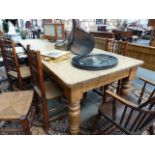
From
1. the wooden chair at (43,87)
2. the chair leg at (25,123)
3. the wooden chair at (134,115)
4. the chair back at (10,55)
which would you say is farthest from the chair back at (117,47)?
the chair leg at (25,123)

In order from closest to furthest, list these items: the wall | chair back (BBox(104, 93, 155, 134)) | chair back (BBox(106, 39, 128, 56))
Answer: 1. chair back (BBox(104, 93, 155, 134))
2. chair back (BBox(106, 39, 128, 56))
3. the wall

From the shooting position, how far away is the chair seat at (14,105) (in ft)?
4.27

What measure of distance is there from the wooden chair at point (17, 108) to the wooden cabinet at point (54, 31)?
1.49m

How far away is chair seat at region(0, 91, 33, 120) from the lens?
1303mm

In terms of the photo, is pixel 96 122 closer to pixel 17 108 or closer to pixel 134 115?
pixel 134 115

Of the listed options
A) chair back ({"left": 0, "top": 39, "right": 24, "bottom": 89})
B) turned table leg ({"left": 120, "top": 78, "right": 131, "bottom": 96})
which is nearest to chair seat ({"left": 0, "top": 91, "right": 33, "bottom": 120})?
chair back ({"left": 0, "top": 39, "right": 24, "bottom": 89})

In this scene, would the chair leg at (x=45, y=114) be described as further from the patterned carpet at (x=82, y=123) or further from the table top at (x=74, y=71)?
the table top at (x=74, y=71)

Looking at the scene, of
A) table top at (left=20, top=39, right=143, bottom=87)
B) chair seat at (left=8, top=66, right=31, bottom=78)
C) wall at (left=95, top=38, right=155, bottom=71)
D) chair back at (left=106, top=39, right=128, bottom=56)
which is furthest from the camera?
wall at (left=95, top=38, right=155, bottom=71)

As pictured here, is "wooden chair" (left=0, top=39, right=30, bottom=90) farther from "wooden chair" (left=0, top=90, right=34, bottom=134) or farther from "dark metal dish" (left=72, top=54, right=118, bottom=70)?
"dark metal dish" (left=72, top=54, right=118, bottom=70)

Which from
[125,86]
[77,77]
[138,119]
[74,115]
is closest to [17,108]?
[74,115]
